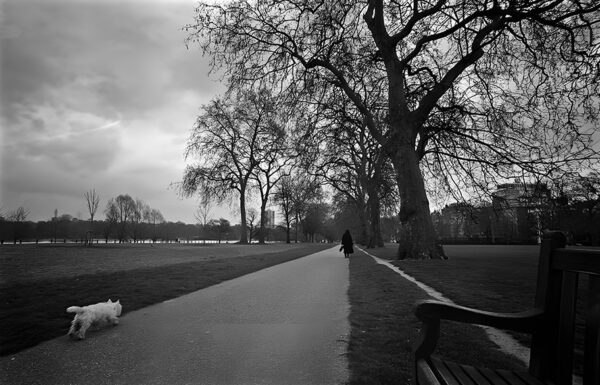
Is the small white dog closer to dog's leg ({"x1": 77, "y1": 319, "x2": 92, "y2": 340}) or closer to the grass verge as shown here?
dog's leg ({"x1": 77, "y1": 319, "x2": 92, "y2": 340})

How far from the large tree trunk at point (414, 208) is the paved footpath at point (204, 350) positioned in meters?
9.93

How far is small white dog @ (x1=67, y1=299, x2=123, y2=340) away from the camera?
4.36 metres

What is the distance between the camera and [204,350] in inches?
155

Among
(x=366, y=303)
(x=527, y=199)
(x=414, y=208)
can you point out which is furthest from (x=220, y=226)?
(x=366, y=303)

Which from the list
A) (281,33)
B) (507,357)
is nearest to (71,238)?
(281,33)

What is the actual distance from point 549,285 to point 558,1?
528 inches

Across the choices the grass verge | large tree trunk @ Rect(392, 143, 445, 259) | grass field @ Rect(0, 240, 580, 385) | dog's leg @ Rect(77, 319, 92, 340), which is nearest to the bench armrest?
the grass verge

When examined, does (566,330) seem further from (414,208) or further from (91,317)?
(414,208)

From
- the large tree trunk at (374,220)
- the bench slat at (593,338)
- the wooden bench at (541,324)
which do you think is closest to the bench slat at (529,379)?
the wooden bench at (541,324)

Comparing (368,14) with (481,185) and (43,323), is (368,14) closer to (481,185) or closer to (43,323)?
(481,185)

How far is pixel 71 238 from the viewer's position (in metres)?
67.6

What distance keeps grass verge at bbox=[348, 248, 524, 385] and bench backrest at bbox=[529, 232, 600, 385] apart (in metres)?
1.02

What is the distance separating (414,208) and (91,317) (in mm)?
13401

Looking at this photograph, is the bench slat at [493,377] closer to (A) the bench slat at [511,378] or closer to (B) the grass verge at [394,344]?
(A) the bench slat at [511,378]
